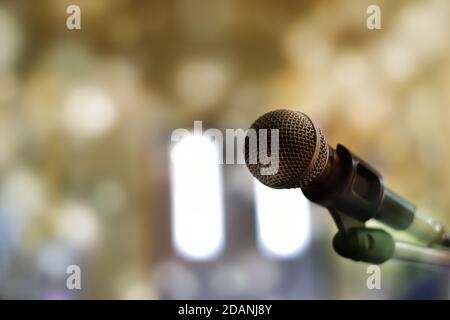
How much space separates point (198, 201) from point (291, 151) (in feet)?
4.79

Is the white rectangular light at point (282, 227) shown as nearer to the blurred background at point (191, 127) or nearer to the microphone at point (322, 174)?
the blurred background at point (191, 127)

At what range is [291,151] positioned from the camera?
57 cm

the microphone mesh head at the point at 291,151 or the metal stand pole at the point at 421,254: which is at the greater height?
the microphone mesh head at the point at 291,151

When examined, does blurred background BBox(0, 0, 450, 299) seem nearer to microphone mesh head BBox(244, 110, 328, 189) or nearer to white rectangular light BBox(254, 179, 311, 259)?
white rectangular light BBox(254, 179, 311, 259)

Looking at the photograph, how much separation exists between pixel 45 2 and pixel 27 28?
0.14m

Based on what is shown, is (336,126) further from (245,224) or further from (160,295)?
(160,295)

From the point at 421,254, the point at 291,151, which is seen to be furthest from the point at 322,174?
the point at 421,254

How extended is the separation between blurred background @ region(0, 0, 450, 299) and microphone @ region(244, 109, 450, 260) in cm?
138

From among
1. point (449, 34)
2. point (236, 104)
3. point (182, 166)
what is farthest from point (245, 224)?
point (449, 34)

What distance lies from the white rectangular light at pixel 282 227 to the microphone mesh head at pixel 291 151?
1.43 m

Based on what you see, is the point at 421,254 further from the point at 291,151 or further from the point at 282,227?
the point at 282,227

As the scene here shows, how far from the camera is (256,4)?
83.2 inches

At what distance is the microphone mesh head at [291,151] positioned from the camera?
0.56m

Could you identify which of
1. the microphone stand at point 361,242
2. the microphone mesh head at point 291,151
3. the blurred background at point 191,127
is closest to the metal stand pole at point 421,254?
the microphone stand at point 361,242
